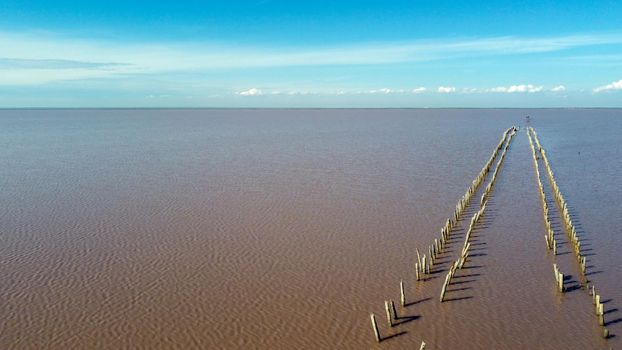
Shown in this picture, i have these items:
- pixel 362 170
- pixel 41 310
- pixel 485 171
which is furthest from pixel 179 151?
pixel 41 310

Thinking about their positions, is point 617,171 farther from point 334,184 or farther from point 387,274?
point 387,274

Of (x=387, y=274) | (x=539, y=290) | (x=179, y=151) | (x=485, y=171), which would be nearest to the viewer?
(x=539, y=290)

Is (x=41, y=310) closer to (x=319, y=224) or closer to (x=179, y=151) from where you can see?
(x=319, y=224)

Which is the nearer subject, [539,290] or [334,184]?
[539,290]

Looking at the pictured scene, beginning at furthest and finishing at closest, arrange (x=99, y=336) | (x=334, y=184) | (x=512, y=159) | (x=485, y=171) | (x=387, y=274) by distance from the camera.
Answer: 1. (x=512, y=159)
2. (x=485, y=171)
3. (x=334, y=184)
4. (x=387, y=274)
5. (x=99, y=336)

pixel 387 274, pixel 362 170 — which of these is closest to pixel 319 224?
pixel 387 274

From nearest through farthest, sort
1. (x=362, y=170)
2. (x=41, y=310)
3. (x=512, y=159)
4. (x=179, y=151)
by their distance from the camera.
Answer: (x=41, y=310) → (x=362, y=170) → (x=512, y=159) → (x=179, y=151)
